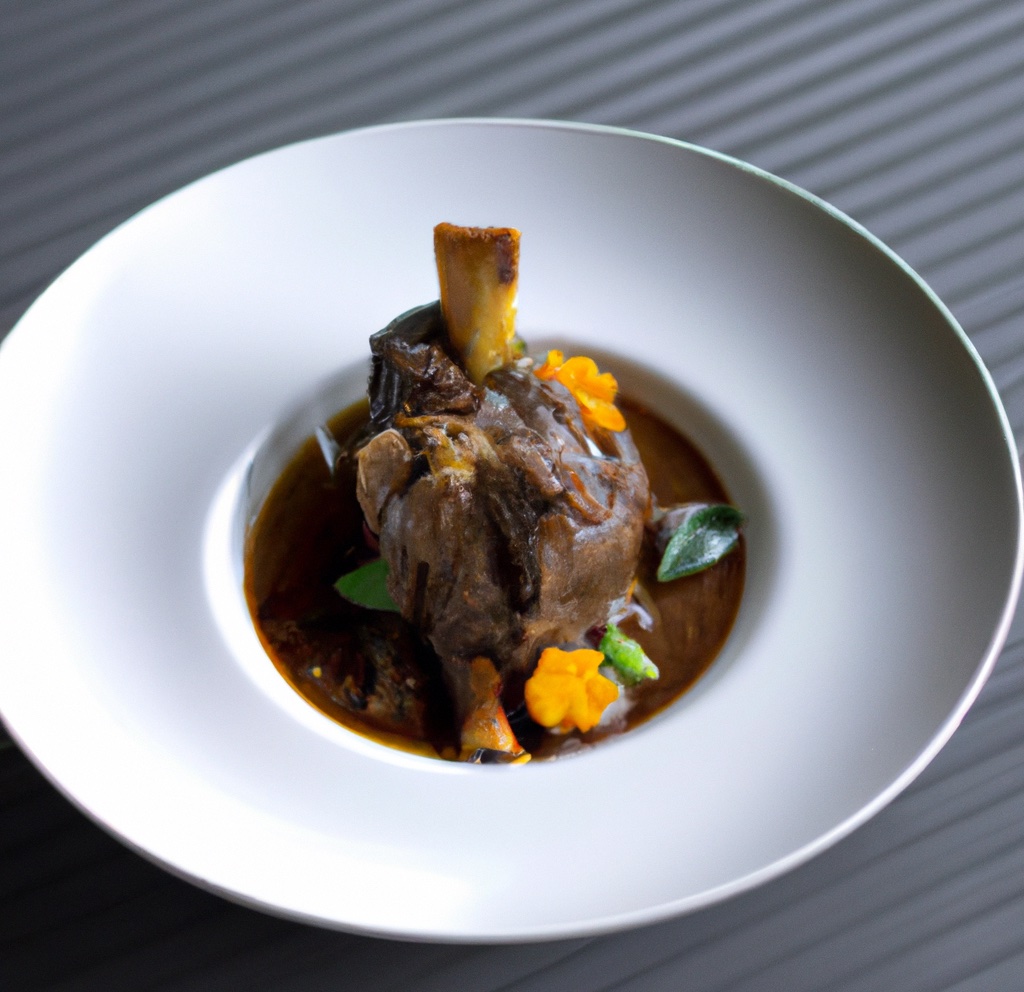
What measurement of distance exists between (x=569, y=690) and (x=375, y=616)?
1.37 feet

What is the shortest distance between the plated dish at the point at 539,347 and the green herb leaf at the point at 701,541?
0.05 m

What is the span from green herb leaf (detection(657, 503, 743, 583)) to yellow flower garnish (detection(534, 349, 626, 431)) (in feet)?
0.74

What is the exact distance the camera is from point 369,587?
1976mm

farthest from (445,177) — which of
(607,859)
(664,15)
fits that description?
(607,859)

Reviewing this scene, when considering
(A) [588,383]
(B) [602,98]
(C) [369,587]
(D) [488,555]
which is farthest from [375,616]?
(B) [602,98]

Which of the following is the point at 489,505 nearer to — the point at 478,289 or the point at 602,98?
the point at 478,289

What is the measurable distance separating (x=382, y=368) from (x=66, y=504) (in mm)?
571

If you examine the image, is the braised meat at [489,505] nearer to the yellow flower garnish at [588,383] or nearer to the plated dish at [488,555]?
the plated dish at [488,555]

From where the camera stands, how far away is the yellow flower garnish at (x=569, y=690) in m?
1.76

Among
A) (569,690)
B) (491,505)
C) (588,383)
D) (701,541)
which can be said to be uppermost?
(588,383)

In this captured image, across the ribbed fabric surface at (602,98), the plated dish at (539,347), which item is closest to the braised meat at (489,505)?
the plated dish at (539,347)

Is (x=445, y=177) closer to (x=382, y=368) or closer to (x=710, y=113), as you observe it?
(x=382, y=368)

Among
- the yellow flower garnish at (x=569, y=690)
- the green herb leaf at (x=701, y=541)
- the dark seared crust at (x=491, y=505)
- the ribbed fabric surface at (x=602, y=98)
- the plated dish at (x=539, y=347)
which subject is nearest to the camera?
the plated dish at (x=539, y=347)

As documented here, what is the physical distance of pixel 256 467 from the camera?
201cm
